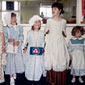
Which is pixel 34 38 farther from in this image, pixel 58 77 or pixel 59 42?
pixel 58 77

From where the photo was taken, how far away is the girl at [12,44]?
3.21 meters

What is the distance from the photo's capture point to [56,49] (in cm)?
292

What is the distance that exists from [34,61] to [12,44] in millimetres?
508

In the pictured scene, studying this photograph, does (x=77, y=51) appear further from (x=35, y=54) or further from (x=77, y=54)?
(x=35, y=54)

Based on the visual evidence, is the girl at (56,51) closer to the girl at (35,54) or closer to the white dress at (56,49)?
the white dress at (56,49)

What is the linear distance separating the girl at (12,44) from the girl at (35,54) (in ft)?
0.69

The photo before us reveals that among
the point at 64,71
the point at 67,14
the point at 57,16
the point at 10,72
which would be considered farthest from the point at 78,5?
the point at 10,72

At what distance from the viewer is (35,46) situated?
3150 millimetres

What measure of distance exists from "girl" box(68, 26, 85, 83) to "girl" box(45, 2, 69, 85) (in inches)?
16.7

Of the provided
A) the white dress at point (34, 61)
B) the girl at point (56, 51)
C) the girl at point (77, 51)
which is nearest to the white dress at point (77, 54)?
the girl at point (77, 51)

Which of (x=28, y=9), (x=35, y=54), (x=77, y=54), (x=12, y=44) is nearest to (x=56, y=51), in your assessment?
(x=35, y=54)

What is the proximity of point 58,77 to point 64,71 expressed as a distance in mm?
142

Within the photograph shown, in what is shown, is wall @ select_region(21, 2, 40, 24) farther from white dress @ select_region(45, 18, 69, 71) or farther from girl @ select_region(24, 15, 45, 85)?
white dress @ select_region(45, 18, 69, 71)

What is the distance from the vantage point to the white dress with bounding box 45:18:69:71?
9.59 feet
